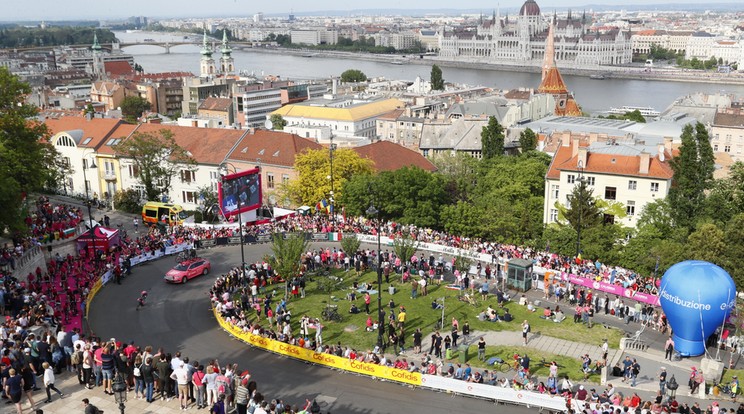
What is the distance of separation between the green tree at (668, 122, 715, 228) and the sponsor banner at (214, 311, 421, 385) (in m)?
24.6

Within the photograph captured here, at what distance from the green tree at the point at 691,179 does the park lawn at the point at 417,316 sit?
14.3 m

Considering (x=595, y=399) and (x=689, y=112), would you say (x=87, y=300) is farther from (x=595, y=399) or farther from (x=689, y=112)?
(x=689, y=112)

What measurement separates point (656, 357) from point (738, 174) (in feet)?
69.0

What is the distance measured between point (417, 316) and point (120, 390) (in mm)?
13149

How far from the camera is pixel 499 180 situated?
4856cm

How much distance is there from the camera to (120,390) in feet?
56.6

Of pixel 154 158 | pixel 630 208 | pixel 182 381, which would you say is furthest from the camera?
pixel 154 158

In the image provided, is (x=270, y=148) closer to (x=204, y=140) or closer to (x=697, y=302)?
(x=204, y=140)

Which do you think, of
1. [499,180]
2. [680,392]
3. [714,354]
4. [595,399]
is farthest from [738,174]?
[595,399]

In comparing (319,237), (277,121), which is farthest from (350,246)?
(277,121)

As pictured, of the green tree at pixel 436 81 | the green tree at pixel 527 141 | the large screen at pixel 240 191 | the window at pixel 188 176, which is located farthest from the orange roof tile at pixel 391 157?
the green tree at pixel 436 81

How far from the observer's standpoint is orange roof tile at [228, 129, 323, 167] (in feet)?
170

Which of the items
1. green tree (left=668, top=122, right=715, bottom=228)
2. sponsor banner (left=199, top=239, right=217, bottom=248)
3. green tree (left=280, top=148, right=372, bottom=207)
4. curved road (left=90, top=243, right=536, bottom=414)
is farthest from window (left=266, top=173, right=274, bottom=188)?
green tree (left=668, top=122, right=715, bottom=228)

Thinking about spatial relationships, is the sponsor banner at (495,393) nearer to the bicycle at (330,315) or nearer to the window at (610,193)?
the bicycle at (330,315)
